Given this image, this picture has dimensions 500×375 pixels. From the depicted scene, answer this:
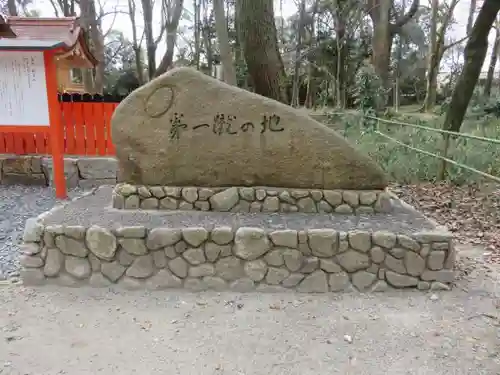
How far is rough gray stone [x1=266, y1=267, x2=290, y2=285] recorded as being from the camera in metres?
3.39

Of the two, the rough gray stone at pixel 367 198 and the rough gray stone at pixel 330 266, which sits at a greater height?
the rough gray stone at pixel 367 198

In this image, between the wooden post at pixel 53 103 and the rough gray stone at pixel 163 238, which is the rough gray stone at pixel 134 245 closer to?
the rough gray stone at pixel 163 238

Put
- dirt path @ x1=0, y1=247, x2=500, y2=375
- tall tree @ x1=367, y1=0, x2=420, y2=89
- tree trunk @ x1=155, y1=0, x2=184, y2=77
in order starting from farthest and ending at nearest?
tree trunk @ x1=155, y1=0, x2=184, y2=77
tall tree @ x1=367, y1=0, x2=420, y2=89
dirt path @ x1=0, y1=247, x2=500, y2=375

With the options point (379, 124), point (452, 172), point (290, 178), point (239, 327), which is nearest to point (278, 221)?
point (290, 178)

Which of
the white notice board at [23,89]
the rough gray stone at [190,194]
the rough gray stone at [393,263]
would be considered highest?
the white notice board at [23,89]

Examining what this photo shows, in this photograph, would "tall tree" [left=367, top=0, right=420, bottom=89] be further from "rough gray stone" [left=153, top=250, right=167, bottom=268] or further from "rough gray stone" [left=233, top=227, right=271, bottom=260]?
"rough gray stone" [left=153, top=250, right=167, bottom=268]

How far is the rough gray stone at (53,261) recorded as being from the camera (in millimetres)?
3465

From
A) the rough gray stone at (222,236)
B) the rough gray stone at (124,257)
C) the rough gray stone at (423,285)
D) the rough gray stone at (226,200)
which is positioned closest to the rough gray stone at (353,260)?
the rough gray stone at (423,285)

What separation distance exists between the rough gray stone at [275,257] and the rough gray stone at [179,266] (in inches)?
24.4

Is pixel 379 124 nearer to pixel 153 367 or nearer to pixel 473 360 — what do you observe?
pixel 473 360

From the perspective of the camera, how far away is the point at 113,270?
345 cm

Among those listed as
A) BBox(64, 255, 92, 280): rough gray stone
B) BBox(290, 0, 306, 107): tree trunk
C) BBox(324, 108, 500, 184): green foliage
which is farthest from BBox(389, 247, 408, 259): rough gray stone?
BBox(290, 0, 306, 107): tree trunk

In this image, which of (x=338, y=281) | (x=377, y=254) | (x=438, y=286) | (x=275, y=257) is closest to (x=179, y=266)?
(x=275, y=257)

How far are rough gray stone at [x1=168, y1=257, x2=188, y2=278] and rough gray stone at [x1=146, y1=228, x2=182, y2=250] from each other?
14 cm
